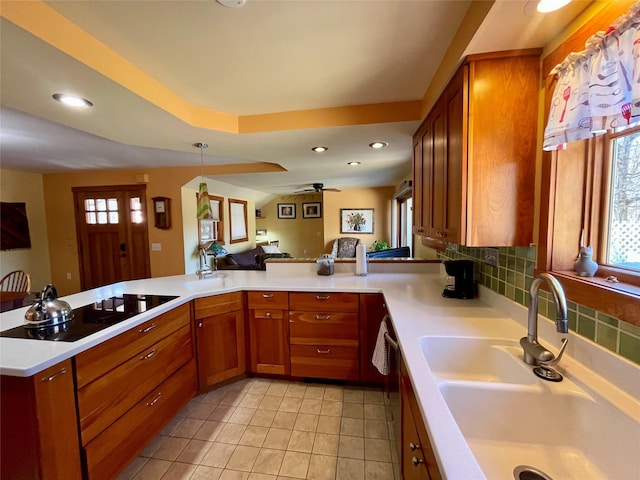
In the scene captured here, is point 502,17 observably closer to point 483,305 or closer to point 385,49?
point 385,49

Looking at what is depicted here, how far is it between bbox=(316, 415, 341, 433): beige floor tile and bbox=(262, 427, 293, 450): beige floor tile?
0.20m

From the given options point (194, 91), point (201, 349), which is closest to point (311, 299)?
point (201, 349)

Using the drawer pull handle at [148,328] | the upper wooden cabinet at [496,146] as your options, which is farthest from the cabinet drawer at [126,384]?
the upper wooden cabinet at [496,146]

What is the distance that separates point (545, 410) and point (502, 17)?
1384 millimetres

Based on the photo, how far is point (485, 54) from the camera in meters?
1.21

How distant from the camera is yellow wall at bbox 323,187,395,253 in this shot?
6.60 metres

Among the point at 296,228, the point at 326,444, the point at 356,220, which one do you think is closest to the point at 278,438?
the point at 326,444

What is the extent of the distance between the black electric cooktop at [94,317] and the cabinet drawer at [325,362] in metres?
1.10

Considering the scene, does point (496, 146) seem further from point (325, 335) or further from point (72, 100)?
point (72, 100)

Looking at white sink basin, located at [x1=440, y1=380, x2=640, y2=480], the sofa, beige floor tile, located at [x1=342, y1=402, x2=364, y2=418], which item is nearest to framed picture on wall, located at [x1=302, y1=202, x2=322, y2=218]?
the sofa

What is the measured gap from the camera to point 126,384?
1458mm

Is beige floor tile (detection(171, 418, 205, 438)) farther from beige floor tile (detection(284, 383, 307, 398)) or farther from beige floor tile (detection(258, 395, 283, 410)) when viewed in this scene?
beige floor tile (detection(284, 383, 307, 398))

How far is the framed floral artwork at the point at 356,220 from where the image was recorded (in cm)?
669

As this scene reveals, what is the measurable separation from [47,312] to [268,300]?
4.28ft
